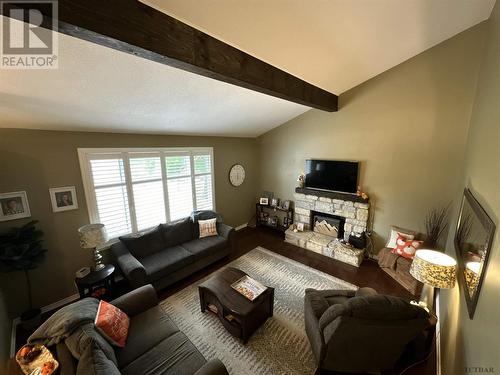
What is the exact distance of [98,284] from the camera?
2.77m

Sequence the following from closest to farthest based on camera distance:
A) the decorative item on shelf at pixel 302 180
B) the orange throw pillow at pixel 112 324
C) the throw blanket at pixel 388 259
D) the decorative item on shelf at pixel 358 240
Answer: the orange throw pillow at pixel 112 324
the throw blanket at pixel 388 259
the decorative item on shelf at pixel 358 240
the decorative item on shelf at pixel 302 180

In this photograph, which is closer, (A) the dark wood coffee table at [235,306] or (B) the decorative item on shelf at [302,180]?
(A) the dark wood coffee table at [235,306]

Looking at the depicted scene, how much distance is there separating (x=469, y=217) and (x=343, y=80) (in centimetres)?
258

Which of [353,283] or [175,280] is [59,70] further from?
[353,283]

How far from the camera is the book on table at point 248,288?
7.95 feet

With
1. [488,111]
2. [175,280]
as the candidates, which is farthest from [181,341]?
[488,111]

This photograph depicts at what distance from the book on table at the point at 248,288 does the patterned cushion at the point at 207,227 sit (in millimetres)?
1500

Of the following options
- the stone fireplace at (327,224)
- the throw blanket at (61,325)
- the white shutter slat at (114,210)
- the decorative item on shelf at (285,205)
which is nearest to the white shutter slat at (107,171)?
the white shutter slat at (114,210)

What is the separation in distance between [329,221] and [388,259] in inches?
50.9

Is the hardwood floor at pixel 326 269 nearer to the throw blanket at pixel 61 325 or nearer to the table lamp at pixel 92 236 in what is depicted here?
the table lamp at pixel 92 236

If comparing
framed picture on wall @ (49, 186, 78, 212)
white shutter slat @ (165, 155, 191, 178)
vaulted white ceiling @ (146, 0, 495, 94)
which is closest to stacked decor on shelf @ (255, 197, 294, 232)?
white shutter slat @ (165, 155, 191, 178)

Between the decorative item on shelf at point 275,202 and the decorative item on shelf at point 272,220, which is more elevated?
the decorative item on shelf at point 275,202

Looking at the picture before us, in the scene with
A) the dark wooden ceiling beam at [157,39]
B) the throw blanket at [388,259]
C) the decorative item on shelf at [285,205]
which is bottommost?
the throw blanket at [388,259]

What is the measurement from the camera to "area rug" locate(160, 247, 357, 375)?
6.95 feet
